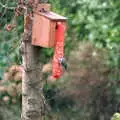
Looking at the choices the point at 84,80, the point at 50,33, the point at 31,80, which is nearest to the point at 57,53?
the point at 50,33

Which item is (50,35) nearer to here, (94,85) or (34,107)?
(34,107)

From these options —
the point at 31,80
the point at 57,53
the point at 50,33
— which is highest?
the point at 50,33

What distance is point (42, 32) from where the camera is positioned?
348 cm

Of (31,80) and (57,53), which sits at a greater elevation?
(57,53)

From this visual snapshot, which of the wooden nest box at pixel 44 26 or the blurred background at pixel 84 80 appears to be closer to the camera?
the wooden nest box at pixel 44 26

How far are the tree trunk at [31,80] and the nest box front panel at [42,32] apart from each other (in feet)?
0.19

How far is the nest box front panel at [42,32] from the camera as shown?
11.2 feet

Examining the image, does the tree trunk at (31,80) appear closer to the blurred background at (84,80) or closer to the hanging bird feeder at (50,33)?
the hanging bird feeder at (50,33)

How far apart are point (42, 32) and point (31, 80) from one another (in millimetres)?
354

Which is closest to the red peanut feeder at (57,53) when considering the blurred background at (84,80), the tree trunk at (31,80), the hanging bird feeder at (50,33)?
the hanging bird feeder at (50,33)

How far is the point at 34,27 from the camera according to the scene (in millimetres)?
3482

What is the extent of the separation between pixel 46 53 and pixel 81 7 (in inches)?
35.9

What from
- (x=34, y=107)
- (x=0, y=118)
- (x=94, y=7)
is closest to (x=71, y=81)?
(x=0, y=118)

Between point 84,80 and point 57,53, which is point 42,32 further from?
point 84,80
